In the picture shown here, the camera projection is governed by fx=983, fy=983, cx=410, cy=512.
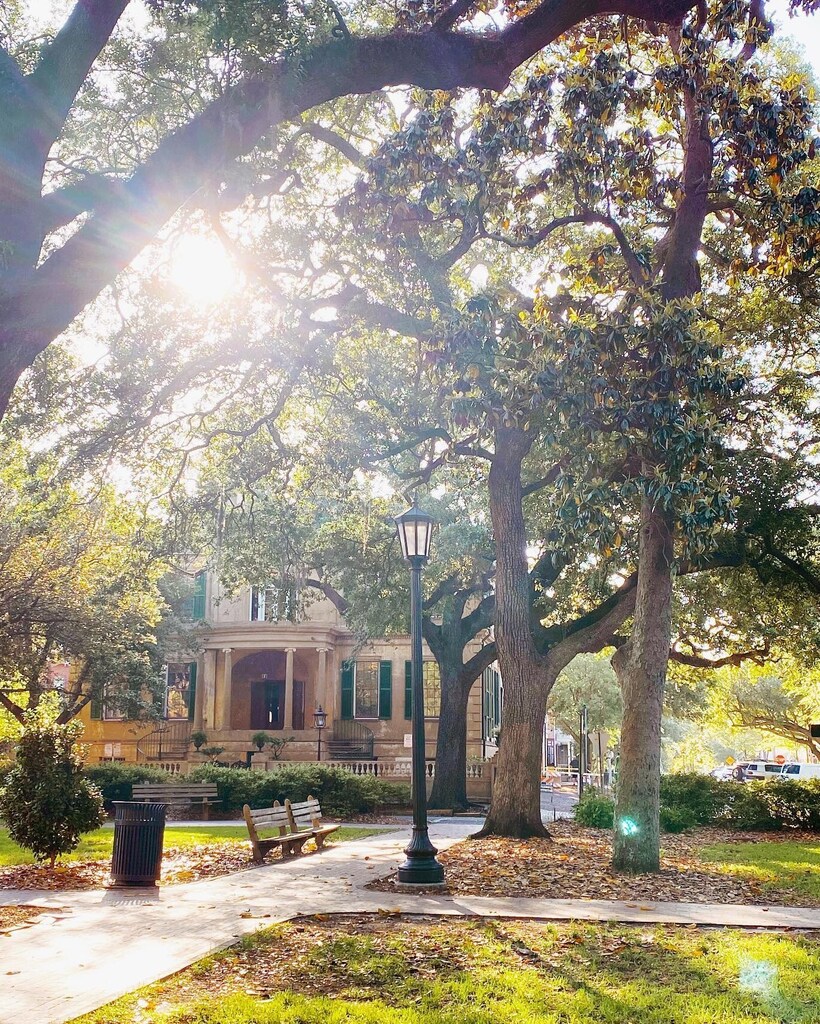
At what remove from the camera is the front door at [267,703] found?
45781 mm

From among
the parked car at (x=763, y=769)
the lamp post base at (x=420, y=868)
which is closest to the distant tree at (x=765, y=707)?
the parked car at (x=763, y=769)

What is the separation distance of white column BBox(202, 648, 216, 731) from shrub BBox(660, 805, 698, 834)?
82.3 ft

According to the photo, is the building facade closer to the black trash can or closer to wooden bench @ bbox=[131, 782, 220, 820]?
wooden bench @ bbox=[131, 782, 220, 820]

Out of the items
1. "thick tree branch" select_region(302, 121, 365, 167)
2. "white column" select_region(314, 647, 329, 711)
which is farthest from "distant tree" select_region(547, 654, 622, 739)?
"thick tree branch" select_region(302, 121, 365, 167)

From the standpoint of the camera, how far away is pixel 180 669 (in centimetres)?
4394

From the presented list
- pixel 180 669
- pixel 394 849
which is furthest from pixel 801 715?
pixel 394 849

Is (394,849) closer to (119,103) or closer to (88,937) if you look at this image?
(88,937)

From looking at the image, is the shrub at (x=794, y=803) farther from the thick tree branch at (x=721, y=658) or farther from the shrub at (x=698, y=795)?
the thick tree branch at (x=721, y=658)

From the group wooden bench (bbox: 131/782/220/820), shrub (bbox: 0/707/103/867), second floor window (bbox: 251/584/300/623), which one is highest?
second floor window (bbox: 251/584/300/623)

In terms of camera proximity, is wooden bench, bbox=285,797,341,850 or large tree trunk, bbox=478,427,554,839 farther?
large tree trunk, bbox=478,427,554,839

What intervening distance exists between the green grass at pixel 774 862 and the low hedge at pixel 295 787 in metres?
9.54

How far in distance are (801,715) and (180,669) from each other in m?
28.8

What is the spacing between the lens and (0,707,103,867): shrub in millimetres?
12781

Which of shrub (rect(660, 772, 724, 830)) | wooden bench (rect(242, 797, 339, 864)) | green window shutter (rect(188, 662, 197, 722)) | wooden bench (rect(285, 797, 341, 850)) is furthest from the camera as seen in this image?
green window shutter (rect(188, 662, 197, 722))
